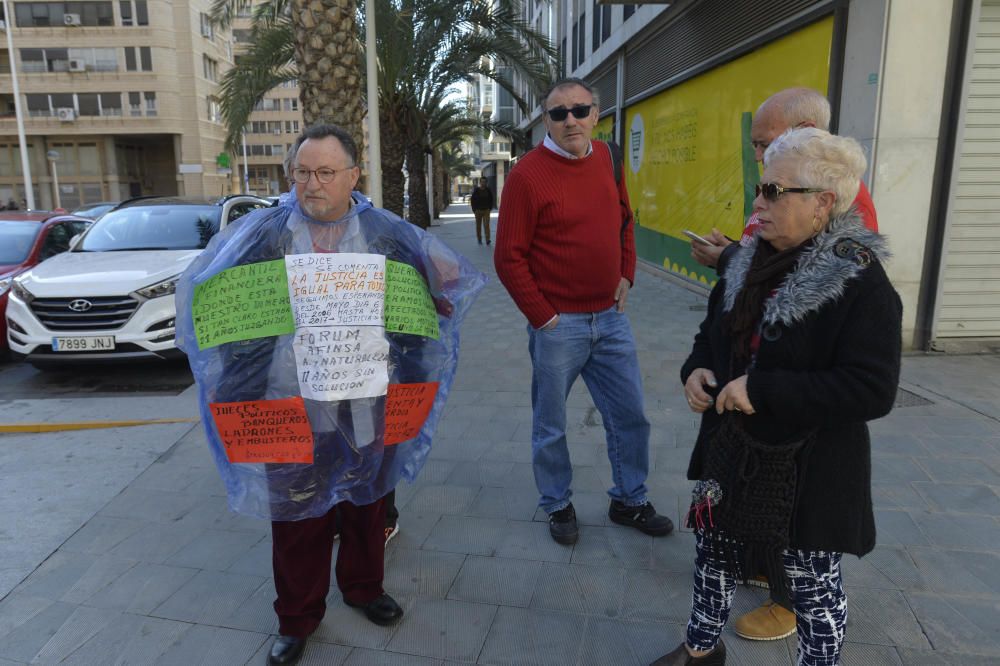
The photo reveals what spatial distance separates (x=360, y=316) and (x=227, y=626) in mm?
1332

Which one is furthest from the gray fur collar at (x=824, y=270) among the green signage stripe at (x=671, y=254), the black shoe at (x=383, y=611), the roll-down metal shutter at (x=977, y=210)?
the green signage stripe at (x=671, y=254)

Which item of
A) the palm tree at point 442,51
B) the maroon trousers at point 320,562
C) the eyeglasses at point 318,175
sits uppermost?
the palm tree at point 442,51

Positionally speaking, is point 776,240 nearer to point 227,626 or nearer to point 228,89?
point 227,626

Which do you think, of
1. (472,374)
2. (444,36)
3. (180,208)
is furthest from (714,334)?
(444,36)

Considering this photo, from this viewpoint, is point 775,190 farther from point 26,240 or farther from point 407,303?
point 26,240

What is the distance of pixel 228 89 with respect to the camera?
45.1 ft

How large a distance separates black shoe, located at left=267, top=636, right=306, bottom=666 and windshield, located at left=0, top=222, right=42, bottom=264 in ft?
23.4

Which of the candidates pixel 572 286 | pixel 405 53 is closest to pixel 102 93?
pixel 405 53

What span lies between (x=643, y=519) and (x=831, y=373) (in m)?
1.74

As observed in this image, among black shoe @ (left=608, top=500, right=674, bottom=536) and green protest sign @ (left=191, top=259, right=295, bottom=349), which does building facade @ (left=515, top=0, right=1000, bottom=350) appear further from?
green protest sign @ (left=191, top=259, right=295, bottom=349)

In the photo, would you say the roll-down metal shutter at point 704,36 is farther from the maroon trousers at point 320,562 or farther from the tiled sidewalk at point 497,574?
the maroon trousers at point 320,562

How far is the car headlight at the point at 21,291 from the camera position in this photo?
6.22 m

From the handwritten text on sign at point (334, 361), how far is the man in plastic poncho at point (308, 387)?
1 cm

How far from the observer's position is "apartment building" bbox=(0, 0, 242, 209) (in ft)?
158
